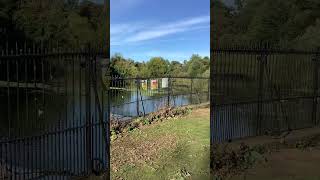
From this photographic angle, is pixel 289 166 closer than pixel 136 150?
No

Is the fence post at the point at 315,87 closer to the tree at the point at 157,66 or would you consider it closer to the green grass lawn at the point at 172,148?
the green grass lawn at the point at 172,148

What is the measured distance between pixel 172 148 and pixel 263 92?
25.9ft

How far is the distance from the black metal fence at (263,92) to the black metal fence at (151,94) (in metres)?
5.15

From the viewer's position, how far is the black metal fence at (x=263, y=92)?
9.07 meters

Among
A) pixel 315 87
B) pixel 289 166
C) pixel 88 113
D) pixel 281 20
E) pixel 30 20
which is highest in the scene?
pixel 281 20

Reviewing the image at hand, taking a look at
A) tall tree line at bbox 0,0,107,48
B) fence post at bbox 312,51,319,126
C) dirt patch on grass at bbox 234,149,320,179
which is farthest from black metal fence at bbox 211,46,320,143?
tall tree line at bbox 0,0,107,48

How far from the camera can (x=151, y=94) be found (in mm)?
2830

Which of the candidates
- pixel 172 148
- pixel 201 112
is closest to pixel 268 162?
pixel 201 112

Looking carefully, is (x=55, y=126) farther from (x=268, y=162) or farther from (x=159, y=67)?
(x=159, y=67)

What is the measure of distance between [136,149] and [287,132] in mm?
7838

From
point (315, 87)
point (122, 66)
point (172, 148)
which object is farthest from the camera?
point (315, 87)

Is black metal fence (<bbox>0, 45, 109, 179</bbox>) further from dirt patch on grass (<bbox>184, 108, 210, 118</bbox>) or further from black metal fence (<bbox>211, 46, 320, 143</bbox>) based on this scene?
black metal fence (<bbox>211, 46, 320, 143</bbox>)

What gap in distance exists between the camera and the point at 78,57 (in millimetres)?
5293

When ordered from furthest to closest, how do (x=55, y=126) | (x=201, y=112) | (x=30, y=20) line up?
1. (x=30, y=20)
2. (x=55, y=126)
3. (x=201, y=112)
